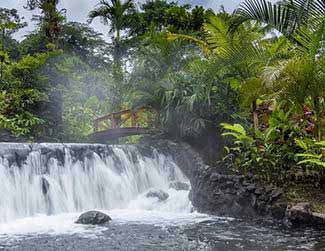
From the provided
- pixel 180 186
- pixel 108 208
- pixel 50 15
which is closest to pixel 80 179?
pixel 108 208

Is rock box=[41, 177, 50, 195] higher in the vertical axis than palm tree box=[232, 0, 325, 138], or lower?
lower

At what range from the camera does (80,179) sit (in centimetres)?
983

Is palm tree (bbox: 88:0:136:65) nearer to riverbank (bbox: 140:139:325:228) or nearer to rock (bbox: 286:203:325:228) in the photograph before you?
riverbank (bbox: 140:139:325:228)

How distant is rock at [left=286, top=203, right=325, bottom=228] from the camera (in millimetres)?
6691

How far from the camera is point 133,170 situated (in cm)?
1101

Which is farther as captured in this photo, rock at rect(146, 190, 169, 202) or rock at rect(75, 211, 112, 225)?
rock at rect(146, 190, 169, 202)

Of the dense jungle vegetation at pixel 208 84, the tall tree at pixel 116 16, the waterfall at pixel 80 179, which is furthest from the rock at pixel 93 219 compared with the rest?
the tall tree at pixel 116 16

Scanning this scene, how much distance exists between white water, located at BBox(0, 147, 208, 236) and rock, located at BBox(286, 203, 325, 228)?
171cm

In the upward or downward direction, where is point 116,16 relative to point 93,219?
upward

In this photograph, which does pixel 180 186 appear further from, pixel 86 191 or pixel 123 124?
pixel 123 124

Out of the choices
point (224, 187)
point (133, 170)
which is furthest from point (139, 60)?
point (224, 187)

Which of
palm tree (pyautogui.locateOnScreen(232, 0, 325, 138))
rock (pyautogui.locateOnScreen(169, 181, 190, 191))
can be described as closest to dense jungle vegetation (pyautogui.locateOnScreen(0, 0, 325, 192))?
palm tree (pyautogui.locateOnScreen(232, 0, 325, 138))

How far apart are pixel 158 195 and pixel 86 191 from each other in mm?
1618

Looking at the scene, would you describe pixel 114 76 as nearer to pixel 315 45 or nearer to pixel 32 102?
pixel 32 102
